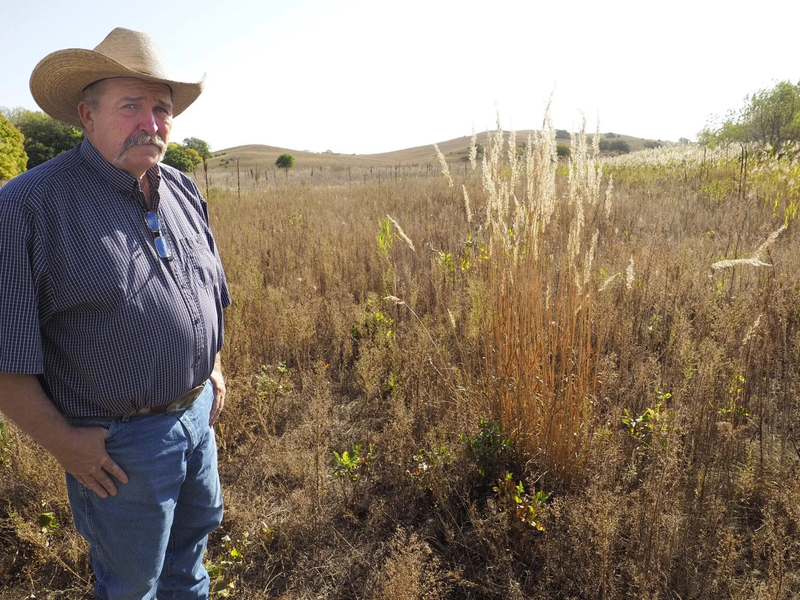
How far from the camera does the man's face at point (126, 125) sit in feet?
4.88

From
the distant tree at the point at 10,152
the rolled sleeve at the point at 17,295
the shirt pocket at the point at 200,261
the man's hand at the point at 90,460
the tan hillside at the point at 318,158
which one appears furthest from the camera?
the tan hillside at the point at 318,158

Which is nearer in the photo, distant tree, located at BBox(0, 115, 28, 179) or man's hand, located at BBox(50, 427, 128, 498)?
man's hand, located at BBox(50, 427, 128, 498)

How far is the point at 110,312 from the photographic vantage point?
1395 millimetres

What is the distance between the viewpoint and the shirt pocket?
1696mm

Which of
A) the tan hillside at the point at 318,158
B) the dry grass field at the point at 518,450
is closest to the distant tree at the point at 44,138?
the tan hillside at the point at 318,158

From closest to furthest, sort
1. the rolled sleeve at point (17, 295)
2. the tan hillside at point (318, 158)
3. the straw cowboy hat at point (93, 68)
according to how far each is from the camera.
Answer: the rolled sleeve at point (17, 295) → the straw cowboy hat at point (93, 68) → the tan hillside at point (318, 158)

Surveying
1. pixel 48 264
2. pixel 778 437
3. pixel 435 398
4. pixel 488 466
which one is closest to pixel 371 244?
pixel 435 398

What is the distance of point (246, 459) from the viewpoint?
2820mm

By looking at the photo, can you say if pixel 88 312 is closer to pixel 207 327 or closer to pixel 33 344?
pixel 33 344

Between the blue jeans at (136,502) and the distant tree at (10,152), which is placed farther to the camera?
the distant tree at (10,152)

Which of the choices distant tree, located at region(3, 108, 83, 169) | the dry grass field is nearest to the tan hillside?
distant tree, located at region(3, 108, 83, 169)

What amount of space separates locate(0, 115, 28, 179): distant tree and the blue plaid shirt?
18.5 m

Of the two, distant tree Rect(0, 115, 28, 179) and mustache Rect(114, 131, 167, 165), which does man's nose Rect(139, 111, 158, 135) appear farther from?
distant tree Rect(0, 115, 28, 179)

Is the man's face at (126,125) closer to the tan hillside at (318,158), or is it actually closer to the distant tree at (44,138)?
the distant tree at (44,138)
